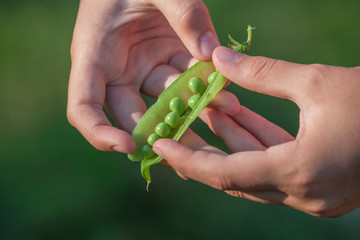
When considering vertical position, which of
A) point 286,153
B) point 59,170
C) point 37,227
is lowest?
point 37,227

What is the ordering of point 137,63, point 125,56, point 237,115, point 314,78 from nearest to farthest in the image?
point 314,78 → point 237,115 → point 125,56 → point 137,63

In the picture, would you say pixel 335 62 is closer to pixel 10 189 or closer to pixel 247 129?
pixel 247 129

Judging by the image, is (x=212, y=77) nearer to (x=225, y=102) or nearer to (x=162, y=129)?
(x=225, y=102)

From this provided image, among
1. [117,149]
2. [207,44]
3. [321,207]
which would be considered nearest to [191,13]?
[207,44]

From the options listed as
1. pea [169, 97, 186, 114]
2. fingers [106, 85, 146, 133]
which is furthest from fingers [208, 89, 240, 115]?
fingers [106, 85, 146, 133]

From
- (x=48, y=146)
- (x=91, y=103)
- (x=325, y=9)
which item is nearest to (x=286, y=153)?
(x=91, y=103)

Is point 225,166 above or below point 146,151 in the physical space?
above
